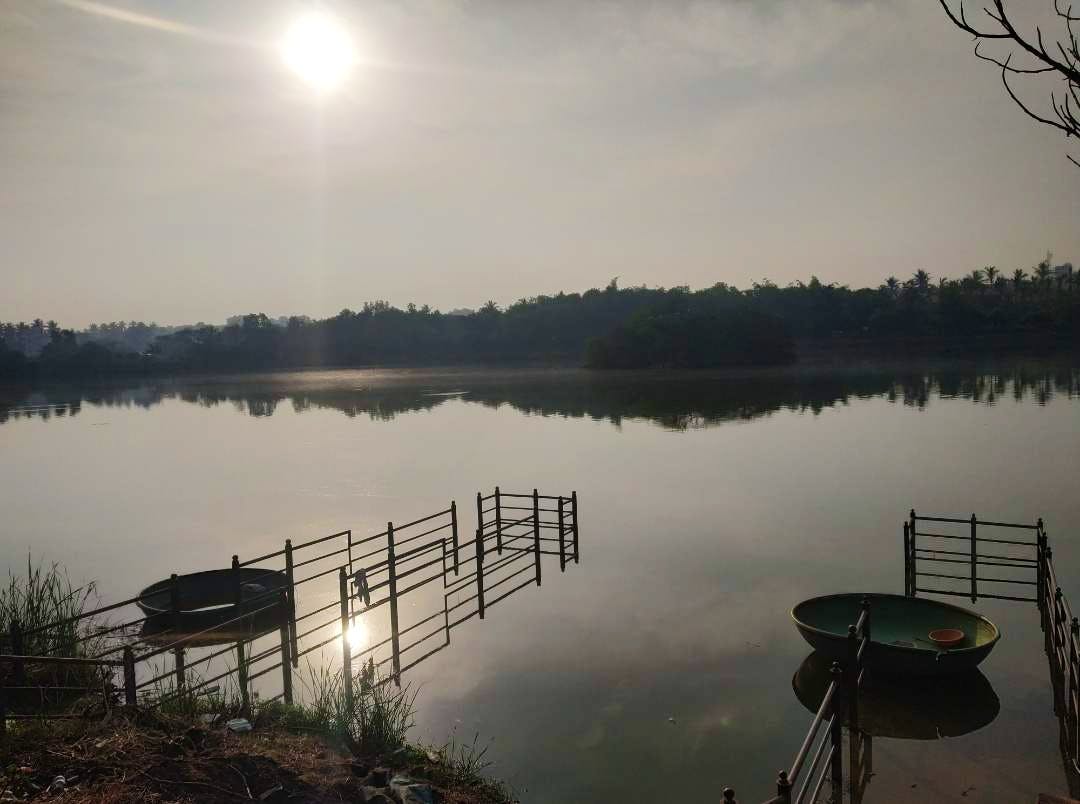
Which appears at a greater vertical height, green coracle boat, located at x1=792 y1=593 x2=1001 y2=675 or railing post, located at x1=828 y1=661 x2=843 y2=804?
railing post, located at x1=828 y1=661 x2=843 y2=804

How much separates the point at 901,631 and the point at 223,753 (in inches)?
384

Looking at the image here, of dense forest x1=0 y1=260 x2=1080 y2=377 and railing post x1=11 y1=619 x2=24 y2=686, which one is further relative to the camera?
dense forest x1=0 y1=260 x2=1080 y2=377

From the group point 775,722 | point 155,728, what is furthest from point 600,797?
point 155,728

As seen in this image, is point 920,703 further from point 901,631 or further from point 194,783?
point 194,783

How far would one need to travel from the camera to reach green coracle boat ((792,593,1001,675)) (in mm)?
10742

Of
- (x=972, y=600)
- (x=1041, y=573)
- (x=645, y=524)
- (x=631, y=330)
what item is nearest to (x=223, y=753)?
(x=1041, y=573)

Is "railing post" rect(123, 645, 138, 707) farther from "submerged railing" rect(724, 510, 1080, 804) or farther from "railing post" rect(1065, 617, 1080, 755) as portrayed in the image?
"railing post" rect(1065, 617, 1080, 755)

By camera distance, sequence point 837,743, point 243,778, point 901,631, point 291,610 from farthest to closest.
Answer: point 291,610
point 901,631
point 837,743
point 243,778

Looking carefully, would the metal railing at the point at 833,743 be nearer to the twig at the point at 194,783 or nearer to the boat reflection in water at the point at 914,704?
the boat reflection in water at the point at 914,704

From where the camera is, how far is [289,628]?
1378cm

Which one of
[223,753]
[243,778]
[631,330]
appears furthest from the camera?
[631,330]

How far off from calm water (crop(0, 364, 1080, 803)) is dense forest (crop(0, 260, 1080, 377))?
3699cm

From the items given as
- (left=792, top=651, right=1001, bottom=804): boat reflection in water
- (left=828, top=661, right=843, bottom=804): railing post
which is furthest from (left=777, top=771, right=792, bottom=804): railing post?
(left=792, top=651, right=1001, bottom=804): boat reflection in water

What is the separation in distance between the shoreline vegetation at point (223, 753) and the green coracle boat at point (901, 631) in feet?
16.8
